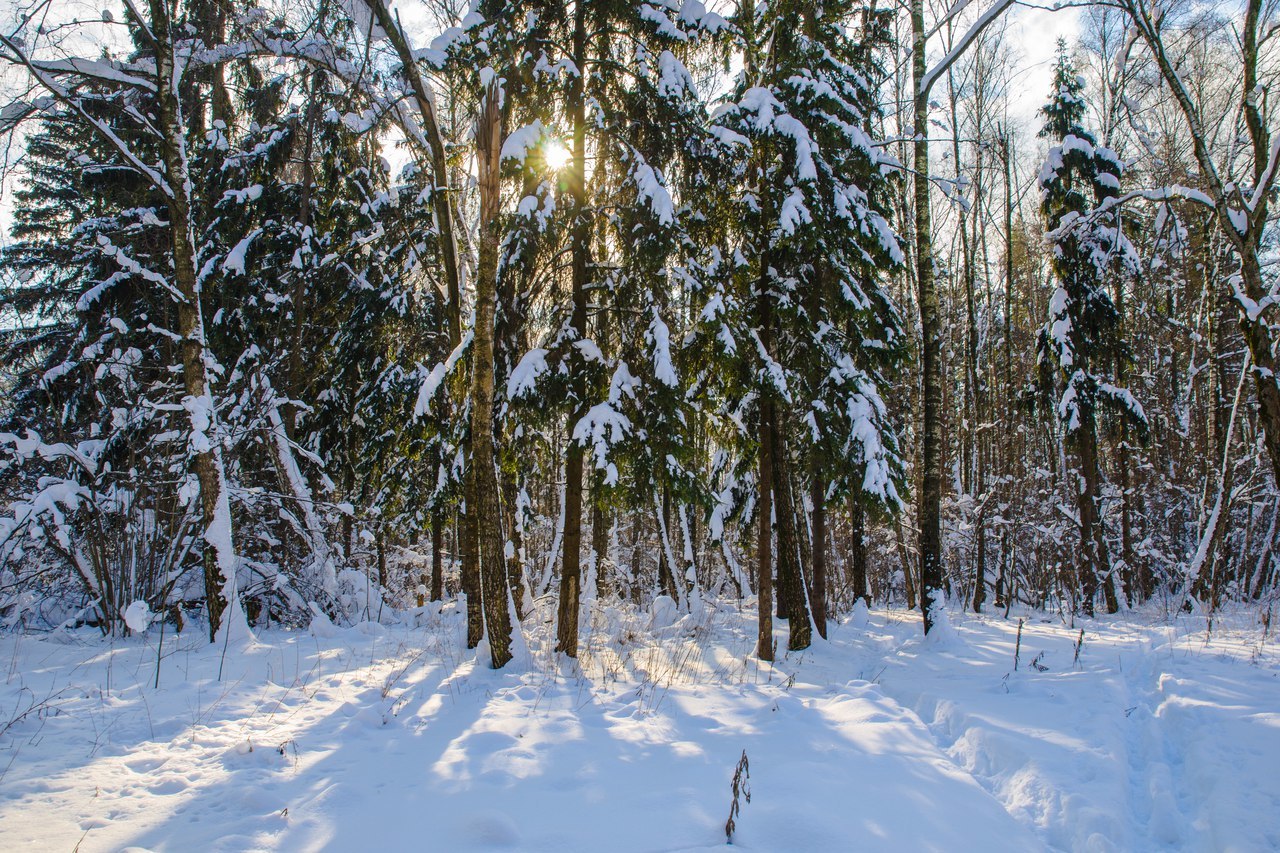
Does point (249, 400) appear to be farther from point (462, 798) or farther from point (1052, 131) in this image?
point (1052, 131)

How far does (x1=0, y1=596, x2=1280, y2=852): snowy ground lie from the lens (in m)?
3.66

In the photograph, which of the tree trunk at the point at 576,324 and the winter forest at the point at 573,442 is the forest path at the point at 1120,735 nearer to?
the winter forest at the point at 573,442

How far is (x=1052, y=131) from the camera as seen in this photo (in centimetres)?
1560

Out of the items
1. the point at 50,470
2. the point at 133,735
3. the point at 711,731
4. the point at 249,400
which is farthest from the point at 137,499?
the point at 711,731

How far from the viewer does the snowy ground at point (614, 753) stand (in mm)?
3662

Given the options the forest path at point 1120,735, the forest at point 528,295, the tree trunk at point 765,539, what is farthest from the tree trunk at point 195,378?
the forest path at point 1120,735

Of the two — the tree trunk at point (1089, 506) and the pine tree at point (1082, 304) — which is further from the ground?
the pine tree at point (1082, 304)

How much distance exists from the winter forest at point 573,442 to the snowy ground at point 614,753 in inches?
1.7

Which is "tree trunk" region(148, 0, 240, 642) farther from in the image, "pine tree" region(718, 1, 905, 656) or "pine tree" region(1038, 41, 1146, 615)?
"pine tree" region(1038, 41, 1146, 615)

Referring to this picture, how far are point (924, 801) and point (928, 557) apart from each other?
23.4 feet

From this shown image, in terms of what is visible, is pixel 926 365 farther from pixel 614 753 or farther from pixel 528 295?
pixel 614 753

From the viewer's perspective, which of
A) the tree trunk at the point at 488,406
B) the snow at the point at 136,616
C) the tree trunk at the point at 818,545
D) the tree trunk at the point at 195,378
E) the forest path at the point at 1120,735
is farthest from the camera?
the tree trunk at the point at 818,545

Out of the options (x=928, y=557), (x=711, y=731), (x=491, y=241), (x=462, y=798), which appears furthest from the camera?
(x=928, y=557)

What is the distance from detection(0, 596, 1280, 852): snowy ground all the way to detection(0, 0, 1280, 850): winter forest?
44 millimetres
